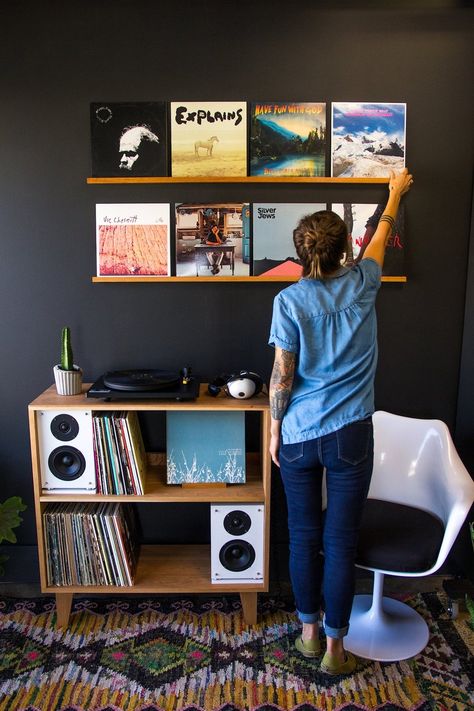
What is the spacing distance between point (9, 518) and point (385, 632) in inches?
61.0

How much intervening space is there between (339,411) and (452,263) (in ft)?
3.41

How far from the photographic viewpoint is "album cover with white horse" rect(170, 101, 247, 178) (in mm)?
2438

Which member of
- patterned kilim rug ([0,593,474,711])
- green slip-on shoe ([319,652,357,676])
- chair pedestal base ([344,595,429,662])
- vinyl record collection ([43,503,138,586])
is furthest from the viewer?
vinyl record collection ([43,503,138,586])

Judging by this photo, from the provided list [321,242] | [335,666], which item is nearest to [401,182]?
[321,242]

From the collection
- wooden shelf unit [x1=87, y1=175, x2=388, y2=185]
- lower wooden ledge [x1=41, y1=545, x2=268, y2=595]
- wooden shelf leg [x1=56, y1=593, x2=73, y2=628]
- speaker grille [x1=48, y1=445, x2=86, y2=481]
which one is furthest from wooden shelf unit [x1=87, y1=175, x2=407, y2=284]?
wooden shelf leg [x1=56, y1=593, x2=73, y2=628]

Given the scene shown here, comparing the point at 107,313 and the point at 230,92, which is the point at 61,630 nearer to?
the point at 107,313

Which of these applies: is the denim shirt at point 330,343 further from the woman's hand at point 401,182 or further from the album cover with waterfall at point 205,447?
the woman's hand at point 401,182

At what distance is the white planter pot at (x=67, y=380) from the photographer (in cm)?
234

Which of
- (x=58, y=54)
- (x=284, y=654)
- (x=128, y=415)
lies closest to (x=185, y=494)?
(x=128, y=415)

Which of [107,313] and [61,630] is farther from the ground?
[107,313]

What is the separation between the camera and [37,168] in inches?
97.8

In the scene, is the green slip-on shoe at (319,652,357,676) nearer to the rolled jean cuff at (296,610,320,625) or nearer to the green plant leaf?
the rolled jean cuff at (296,610,320,625)

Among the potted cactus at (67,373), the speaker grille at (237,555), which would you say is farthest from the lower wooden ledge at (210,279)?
the speaker grille at (237,555)

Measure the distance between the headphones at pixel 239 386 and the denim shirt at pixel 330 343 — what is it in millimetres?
379
